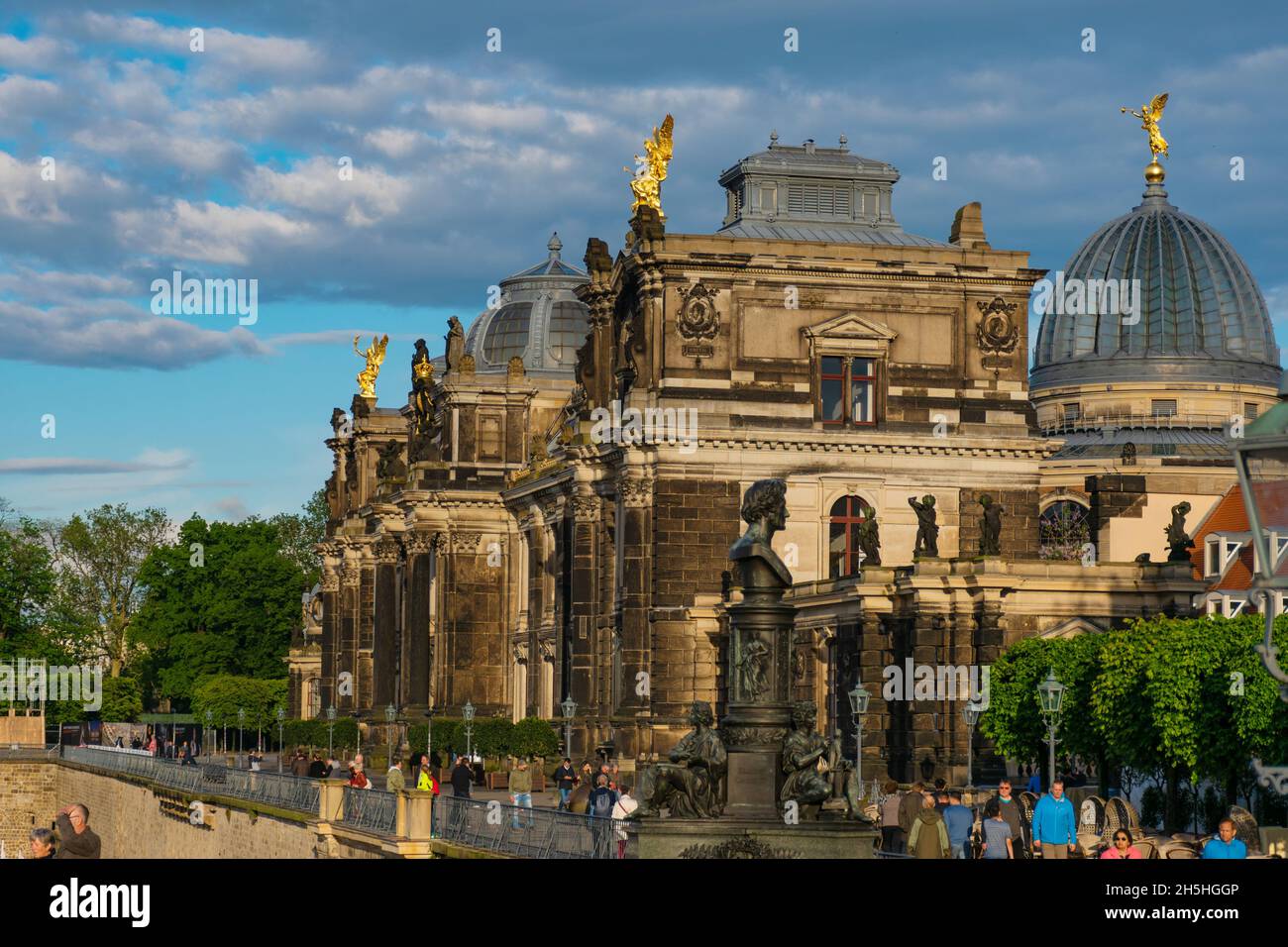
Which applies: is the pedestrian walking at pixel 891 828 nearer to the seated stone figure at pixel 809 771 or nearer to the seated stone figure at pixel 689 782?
the seated stone figure at pixel 809 771

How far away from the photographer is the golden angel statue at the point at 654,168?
6938cm

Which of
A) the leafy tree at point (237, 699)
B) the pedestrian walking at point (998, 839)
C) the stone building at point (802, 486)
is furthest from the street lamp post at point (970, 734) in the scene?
the leafy tree at point (237, 699)

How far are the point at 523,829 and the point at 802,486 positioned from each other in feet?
113

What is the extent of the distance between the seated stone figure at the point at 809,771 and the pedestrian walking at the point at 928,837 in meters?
1.08

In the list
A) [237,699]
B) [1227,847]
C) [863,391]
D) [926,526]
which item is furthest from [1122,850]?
[237,699]

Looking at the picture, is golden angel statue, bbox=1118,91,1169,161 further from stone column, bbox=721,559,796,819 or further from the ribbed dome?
stone column, bbox=721,559,796,819

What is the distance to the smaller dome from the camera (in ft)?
317

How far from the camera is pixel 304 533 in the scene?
155500 mm

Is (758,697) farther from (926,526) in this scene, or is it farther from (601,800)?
(926,526)

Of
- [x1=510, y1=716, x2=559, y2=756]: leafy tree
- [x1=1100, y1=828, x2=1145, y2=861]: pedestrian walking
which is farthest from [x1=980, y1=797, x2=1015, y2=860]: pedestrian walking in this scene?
[x1=510, y1=716, x2=559, y2=756]: leafy tree

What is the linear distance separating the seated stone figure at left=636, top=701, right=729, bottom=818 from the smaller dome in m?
66.8
